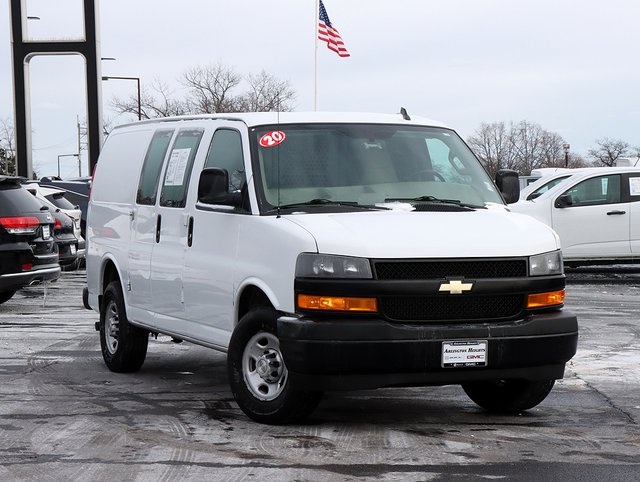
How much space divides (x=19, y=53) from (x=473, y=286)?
34211 millimetres

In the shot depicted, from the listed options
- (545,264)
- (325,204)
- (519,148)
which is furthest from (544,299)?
(519,148)

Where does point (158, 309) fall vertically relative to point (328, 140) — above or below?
below

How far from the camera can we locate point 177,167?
8711 mm

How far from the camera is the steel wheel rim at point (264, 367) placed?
282 inches

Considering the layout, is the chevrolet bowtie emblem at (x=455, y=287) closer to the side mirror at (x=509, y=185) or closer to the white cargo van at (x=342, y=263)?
the white cargo van at (x=342, y=263)

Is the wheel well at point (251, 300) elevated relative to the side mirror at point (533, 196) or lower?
lower

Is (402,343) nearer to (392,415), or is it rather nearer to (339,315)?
(339,315)

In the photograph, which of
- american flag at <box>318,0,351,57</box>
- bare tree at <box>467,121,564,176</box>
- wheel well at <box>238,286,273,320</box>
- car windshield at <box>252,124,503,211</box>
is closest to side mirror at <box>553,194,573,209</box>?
car windshield at <box>252,124,503,211</box>

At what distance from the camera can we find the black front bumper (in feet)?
22.0

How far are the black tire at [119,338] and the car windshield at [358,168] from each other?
236 centimetres

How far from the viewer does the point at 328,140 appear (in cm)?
795

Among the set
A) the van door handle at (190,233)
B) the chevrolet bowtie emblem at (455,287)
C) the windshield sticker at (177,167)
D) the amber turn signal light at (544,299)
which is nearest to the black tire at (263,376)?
the chevrolet bowtie emblem at (455,287)

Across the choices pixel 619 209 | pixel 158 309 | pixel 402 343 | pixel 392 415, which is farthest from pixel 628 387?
pixel 619 209

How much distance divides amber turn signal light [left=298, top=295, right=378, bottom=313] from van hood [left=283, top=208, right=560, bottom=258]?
→ 0.25m
